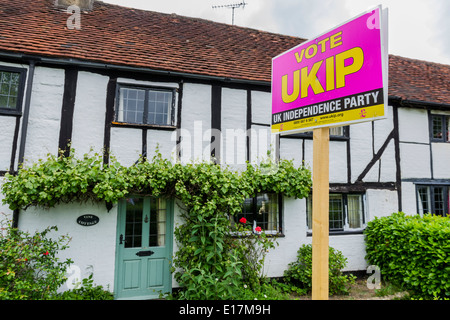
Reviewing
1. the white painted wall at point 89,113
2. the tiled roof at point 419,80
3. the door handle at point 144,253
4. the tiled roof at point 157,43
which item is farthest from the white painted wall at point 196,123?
the tiled roof at point 419,80

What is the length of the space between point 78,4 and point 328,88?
8797 millimetres

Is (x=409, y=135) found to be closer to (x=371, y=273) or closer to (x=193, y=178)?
(x=371, y=273)

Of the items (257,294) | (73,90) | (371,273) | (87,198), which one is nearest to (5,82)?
(73,90)

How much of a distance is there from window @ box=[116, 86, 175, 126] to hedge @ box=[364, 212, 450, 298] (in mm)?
6066

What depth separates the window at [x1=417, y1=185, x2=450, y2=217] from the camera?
27.2 feet

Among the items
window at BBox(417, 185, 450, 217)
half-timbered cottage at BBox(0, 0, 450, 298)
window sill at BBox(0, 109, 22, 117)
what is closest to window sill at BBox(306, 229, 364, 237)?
half-timbered cottage at BBox(0, 0, 450, 298)

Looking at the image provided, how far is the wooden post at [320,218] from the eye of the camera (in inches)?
97.9

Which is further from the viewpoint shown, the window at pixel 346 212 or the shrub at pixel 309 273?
the window at pixel 346 212

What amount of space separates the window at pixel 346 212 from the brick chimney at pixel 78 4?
9310mm

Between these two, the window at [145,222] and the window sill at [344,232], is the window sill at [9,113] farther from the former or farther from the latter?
the window sill at [344,232]

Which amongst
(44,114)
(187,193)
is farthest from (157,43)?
(187,193)

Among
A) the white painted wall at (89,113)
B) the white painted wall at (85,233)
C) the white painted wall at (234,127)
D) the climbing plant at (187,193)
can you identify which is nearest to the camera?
the climbing plant at (187,193)

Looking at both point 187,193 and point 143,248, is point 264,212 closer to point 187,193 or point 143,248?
point 187,193

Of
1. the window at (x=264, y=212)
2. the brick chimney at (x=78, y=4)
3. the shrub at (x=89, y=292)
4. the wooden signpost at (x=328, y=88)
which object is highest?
the brick chimney at (x=78, y=4)
